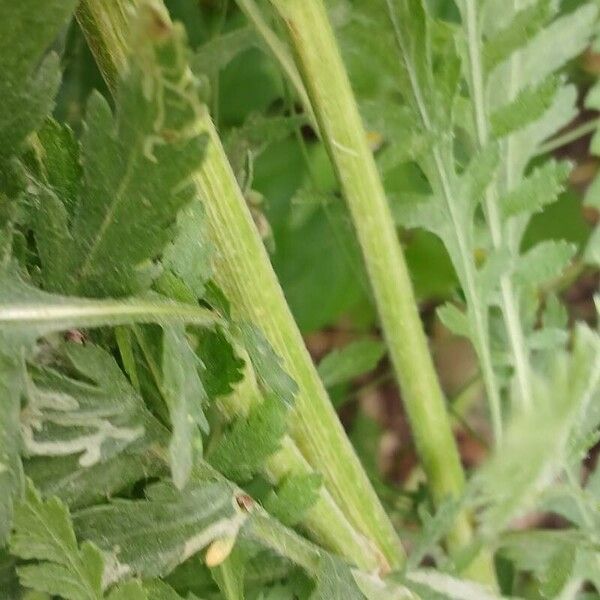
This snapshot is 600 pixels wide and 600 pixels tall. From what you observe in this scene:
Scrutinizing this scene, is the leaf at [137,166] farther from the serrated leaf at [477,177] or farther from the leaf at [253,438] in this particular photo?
the serrated leaf at [477,177]

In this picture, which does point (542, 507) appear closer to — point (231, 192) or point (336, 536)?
point (336, 536)

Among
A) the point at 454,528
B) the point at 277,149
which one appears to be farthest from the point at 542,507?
the point at 277,149

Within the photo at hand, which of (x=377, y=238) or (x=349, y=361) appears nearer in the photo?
(x=377, y=238)

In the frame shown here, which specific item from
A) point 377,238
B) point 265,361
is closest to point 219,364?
point 265,361

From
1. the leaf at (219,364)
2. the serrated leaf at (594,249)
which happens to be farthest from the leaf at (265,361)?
the serrated leaf at (594,249)

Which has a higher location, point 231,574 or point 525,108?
point 525,108

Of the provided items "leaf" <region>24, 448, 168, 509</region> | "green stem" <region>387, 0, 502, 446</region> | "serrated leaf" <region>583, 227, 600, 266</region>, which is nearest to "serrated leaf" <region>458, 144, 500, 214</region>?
"green stem" <region>387, 0, 502, 446</region>

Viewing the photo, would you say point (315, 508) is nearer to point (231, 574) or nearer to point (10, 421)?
point (231, 574)
